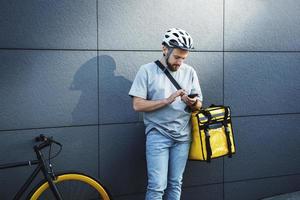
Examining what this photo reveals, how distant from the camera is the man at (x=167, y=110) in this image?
405cm

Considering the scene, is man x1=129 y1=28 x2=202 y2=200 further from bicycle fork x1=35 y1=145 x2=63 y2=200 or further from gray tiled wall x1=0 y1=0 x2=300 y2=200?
bicycle fork x1=35 y1=145 x2=63 y2=200

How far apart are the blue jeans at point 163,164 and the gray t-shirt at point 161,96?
0.08m

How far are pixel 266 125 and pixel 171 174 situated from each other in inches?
69.9

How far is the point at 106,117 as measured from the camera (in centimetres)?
470

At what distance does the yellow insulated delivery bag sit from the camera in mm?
4219

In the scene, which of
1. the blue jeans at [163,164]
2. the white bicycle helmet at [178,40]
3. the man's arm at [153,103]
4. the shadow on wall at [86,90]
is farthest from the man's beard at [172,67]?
the shadow on wall at [86,90]

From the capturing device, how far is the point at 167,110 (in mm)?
4148

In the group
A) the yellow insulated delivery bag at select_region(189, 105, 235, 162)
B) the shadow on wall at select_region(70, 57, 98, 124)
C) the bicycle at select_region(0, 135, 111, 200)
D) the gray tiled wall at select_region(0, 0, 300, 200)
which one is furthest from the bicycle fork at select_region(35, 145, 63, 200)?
the yellow insulated delivery bag at select_region(189, 105, 235, 162)

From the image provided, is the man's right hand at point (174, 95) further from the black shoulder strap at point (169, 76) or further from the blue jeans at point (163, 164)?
the blue jeans at point (163, 164)

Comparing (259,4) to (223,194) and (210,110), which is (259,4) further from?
(223,194)

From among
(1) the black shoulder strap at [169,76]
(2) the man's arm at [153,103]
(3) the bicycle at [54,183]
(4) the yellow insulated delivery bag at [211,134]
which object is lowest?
(3) the bicycle at [54,183]

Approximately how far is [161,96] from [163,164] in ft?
2.11

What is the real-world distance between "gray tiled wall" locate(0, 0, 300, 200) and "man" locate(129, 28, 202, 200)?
0.64 m

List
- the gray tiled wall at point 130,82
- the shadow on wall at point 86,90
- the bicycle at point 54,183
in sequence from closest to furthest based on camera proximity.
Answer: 1. the bicycle at point 54,183
2. the gray tiled wall at point 130,82
3. the shadow on wall at point 86,90
